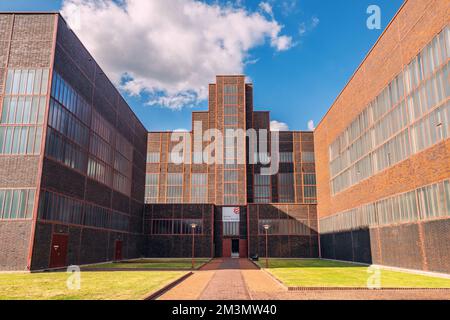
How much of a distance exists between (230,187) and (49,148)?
35.4 metres

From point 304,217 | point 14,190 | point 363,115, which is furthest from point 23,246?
point 304,217

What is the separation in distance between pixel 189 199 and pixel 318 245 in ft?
78.3

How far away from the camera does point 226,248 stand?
55.1 m

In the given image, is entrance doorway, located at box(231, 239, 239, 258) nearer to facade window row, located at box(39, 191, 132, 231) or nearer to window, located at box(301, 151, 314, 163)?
facade window row, located at box(39, 191, 132, 231)

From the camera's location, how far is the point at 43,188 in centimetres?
2656

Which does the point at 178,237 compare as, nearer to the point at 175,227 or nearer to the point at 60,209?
the point at 175,227

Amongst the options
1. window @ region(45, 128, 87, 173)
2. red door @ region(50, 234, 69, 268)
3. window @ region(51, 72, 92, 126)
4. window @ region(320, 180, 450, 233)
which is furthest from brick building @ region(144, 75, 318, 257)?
red door @ region(50, 234, 69, 268)

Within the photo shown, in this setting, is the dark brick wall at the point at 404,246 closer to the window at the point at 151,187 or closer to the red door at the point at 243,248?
the red door at the point at 243,248

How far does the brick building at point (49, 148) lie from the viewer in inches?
1012

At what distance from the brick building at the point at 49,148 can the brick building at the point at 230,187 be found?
56.0ft

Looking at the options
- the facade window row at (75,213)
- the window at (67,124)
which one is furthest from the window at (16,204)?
the window at (67,124)

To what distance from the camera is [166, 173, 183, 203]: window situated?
64.3 m

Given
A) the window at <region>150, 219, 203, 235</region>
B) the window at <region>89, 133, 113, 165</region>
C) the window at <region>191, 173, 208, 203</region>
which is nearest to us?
the window at <region>89, 133, 113, 165</region>

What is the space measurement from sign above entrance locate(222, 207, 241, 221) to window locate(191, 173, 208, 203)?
6690mm
